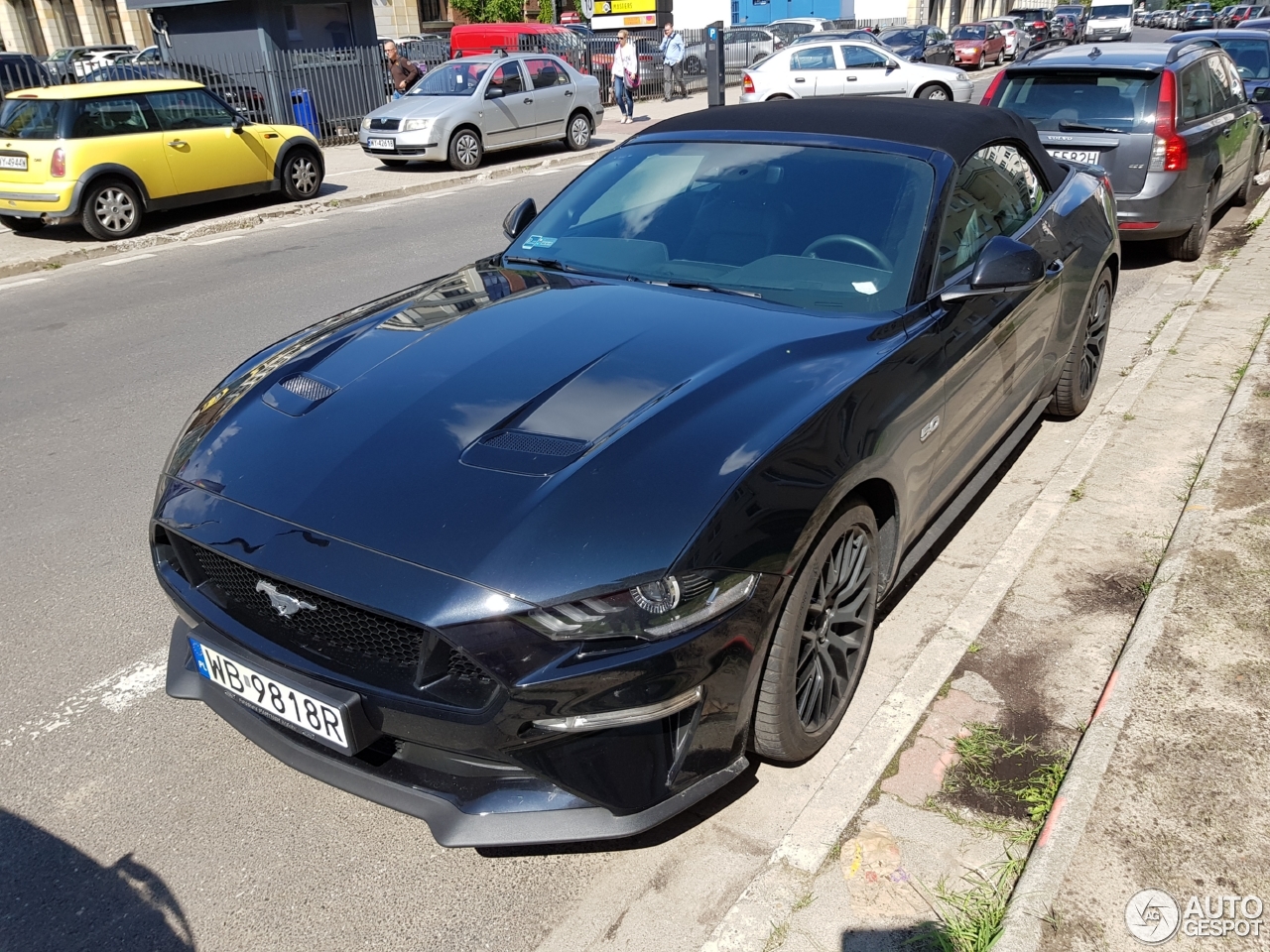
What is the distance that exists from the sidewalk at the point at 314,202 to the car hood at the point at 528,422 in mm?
5723

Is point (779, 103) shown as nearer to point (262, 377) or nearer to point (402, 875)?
point (262, 377)

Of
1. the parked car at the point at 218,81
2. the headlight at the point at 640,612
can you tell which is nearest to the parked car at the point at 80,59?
the parked car at the point at 218,81

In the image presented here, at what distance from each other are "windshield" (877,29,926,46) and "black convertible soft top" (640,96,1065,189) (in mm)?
29961

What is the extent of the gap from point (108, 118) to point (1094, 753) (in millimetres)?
11666

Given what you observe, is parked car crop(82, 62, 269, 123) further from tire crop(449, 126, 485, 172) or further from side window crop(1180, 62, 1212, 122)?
side window crop(1180, 62, 1212, 122)

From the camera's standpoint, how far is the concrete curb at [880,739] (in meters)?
2.49

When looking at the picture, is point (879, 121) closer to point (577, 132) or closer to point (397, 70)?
point (577, 132)

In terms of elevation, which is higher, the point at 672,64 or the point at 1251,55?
the point at 1251,55

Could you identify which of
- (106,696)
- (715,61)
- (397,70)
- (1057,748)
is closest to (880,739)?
(1057,748)

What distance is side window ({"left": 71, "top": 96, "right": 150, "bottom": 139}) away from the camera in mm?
10875

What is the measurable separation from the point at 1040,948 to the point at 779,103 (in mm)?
3302

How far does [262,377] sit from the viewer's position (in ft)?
10.6

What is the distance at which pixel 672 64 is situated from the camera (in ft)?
84.8

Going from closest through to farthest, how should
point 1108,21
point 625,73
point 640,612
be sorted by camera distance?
point 640,612, point 625,73, point 1108,21
